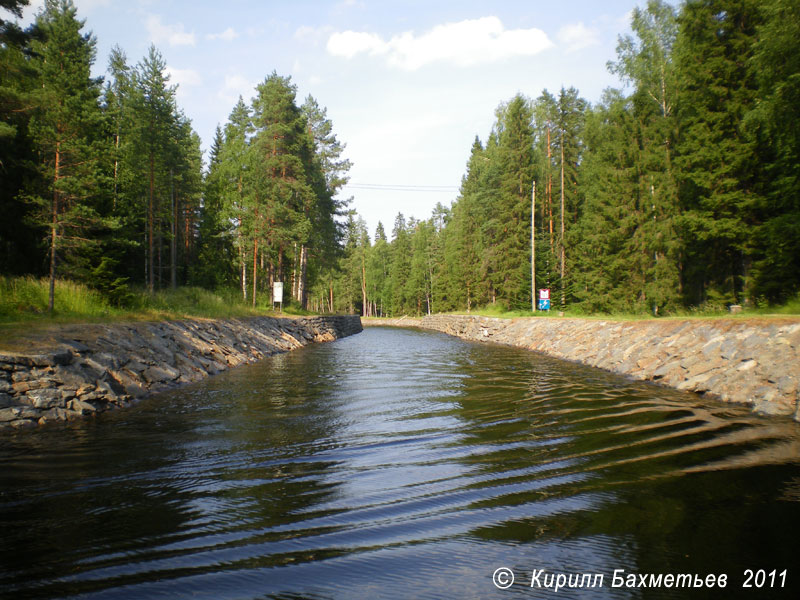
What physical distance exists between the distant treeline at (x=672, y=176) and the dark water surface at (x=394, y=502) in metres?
10.4

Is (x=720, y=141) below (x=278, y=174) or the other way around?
below

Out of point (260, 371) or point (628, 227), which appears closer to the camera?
point (260, 371)

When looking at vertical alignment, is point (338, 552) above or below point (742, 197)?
below

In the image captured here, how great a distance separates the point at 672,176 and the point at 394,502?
21474 mm

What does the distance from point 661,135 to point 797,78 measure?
10717 mm

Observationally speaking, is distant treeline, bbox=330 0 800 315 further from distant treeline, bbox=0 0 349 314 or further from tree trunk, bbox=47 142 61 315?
tree trunk, bbox=47 142 61 315

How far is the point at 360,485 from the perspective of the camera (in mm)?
4586

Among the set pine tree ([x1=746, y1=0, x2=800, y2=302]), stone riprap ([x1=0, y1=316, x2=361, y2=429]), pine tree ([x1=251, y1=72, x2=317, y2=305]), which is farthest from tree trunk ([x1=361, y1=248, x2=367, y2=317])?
pine tree ([x1=746, y1=0, x2=800, y2=302])

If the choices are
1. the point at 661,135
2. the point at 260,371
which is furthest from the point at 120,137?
the point at 661,135

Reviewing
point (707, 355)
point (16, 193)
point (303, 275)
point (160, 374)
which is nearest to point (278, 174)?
point (303, 275)

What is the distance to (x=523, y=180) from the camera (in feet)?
119

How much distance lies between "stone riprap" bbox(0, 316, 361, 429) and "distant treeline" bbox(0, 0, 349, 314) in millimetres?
3007

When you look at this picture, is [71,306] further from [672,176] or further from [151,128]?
[672,176]

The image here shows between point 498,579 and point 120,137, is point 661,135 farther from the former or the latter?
point 120,137
